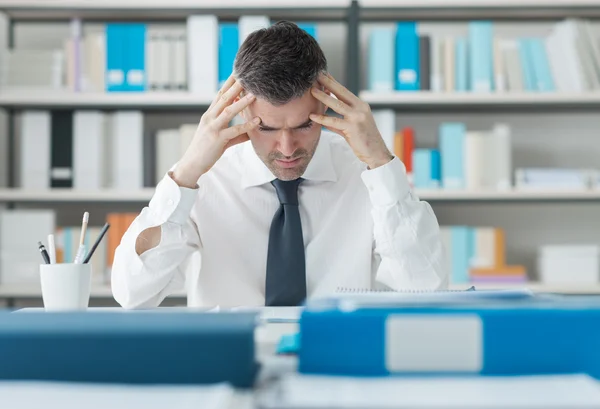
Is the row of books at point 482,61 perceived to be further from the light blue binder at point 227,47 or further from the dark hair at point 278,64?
the dark hair at point 278,64

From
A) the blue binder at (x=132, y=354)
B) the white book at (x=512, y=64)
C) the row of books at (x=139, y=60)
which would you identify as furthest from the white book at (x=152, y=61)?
the blue binder at (x=132, y=354)

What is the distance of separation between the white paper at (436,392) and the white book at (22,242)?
2.16 metres

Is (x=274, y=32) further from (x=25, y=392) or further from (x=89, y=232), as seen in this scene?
(x=89, y=232)

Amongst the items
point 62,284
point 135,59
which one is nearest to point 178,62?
point 135,59

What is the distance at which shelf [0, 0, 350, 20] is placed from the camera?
2.54 meters

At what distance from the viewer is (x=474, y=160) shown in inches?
98.3

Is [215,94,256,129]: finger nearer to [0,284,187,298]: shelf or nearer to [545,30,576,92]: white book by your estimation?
[0,284,187,298]: shelf

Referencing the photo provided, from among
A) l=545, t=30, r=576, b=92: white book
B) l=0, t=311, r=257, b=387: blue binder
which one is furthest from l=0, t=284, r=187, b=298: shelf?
l=0, t=311, r=257, b=387: blue binder

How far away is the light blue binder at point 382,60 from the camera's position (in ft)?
8.20

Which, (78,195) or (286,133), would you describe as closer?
(286,133)

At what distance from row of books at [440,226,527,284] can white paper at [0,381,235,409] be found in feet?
6.60

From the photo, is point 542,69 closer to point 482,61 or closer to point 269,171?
point 482,61

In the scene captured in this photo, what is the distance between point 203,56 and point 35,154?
2.48 feet

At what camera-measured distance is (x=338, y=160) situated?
1.67m
